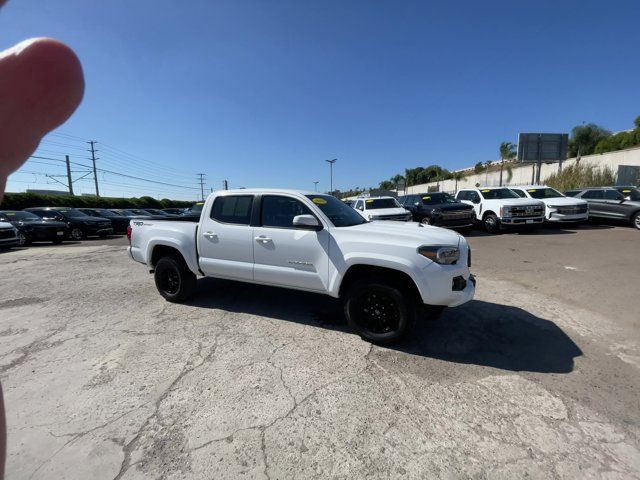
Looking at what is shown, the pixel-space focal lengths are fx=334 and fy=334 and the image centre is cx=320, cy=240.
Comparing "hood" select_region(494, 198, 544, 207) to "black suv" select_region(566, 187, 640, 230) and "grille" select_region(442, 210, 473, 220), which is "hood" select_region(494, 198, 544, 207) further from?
"black suv" select_region(566, 187, 640, 230)

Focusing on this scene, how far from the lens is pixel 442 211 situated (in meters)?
12.9

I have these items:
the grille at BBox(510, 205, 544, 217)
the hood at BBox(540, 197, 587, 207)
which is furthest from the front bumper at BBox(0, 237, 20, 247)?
the hood at BBox(540, 197, 587, 207)

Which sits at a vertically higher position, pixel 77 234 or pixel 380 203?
pixel 380 203

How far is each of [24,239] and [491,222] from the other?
63.2 ft

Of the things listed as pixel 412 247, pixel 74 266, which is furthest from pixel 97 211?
pixel 412 247

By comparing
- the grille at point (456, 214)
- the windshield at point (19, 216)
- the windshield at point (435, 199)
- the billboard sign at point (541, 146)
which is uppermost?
the billboard sign at point (541, 146)

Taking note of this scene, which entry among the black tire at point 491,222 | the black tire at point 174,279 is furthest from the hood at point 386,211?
the black tire at point 174,279

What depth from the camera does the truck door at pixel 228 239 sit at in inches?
181

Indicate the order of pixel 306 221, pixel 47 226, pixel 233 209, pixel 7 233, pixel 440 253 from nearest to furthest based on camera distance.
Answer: pixel 440 253 < pixel 306 221 < pixel 233 209 < pixel 7 233 < pixel 47 226

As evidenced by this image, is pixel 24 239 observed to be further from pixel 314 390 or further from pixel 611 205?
pixel 611 205

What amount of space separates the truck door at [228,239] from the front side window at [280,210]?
23 centimetres

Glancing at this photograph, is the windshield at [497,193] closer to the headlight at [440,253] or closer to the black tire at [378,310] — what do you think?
the headlight at [440,253]

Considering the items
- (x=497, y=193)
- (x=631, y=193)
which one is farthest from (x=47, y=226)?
(x=631, y=193)

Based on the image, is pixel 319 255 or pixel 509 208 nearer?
pixel 319 255
